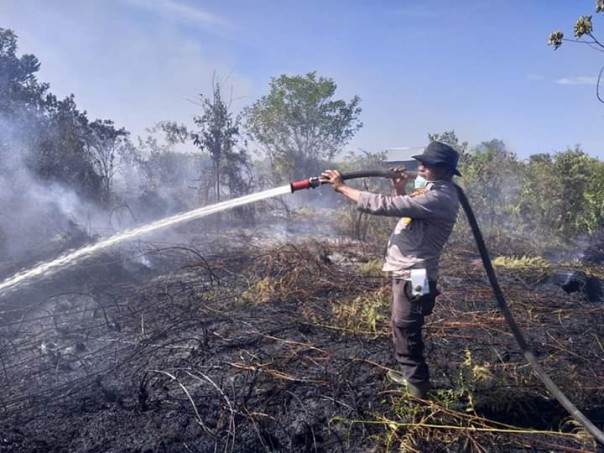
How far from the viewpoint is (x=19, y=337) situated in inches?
205

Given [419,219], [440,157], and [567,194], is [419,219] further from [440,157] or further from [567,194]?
[567,194]

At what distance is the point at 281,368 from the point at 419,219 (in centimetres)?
190

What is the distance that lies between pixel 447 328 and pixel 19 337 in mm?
4893

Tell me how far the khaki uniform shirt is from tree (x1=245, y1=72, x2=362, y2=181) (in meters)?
13.3

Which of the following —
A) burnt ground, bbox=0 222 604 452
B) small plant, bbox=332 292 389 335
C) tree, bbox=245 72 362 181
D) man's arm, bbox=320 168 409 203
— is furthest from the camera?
tree, bbox=245 72 362 181

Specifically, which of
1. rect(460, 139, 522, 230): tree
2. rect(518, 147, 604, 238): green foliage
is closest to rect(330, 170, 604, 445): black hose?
rect(518, 147, 604, 238): green foliage

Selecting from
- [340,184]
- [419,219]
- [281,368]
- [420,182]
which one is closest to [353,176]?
[340,184]

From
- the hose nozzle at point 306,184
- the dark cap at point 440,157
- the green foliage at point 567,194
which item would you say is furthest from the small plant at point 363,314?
the green foliage at point 567,194

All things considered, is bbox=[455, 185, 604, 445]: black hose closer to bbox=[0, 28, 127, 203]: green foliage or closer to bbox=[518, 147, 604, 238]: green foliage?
bbox=[518, 147, 604, 238]: green foliage

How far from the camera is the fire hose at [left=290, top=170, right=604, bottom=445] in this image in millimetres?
3402

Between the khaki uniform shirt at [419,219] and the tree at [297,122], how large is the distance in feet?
43.6

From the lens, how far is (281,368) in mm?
4312

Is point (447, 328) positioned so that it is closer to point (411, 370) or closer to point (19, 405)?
point (411, 370)

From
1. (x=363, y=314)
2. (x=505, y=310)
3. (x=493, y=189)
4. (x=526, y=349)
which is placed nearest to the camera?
(x=526, y=349)
